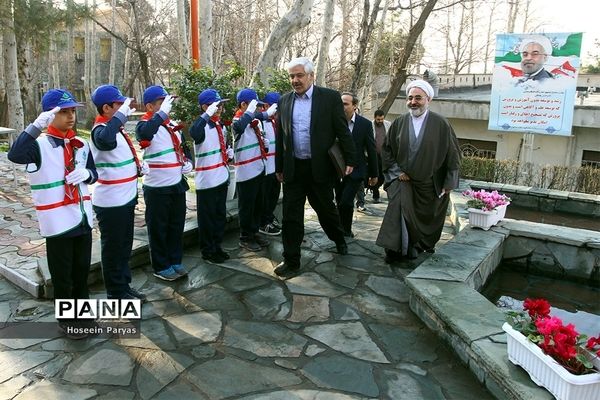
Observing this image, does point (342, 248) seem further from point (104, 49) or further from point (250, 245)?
point (104, 49)

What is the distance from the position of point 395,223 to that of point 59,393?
10.7 ft

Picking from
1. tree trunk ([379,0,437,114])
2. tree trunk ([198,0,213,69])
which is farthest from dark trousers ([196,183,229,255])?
tree trunk ([379,0,437,114])

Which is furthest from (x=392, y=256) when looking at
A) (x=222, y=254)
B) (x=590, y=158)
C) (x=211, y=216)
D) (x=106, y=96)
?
(x=590, y=158)

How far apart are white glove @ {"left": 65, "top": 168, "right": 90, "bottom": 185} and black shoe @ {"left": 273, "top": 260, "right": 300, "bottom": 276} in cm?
207

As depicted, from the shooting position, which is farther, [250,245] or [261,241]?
[261,241]

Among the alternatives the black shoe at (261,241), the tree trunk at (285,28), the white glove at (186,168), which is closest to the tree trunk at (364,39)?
the tree trunk at (285,28)

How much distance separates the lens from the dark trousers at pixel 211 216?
492cm

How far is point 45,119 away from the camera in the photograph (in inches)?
123

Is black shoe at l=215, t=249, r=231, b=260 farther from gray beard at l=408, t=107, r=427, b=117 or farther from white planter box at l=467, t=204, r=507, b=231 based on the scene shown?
white planter box at l=467, t=204, r=507, b=231

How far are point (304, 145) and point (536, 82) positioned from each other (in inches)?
277

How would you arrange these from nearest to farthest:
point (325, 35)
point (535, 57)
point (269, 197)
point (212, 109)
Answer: point (212, 109) < point (269, 197) < point (535, 57) < point (325, 35)

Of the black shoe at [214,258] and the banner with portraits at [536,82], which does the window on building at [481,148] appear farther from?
the black shoe at [214,258]

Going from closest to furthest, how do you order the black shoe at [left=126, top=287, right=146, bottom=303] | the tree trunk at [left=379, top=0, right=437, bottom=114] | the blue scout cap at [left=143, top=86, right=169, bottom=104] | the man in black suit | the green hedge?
1. the black shoe at [left=126, top=287, right=146, bottom=303]
2. the blue scout cap at [left=143, top=86, right=169, bottom=104]
3. the man in black suit
4. the green hedge
5. the tree trunk at [left=379, top=0, right=437, bottom=114]

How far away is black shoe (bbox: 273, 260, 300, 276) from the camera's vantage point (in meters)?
4.76
